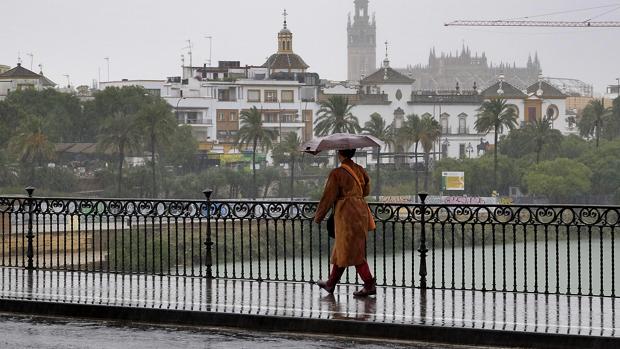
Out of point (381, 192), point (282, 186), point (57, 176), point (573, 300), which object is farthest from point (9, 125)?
point (573, 300)

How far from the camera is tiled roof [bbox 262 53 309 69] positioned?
148 meters

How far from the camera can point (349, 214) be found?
12.2 m

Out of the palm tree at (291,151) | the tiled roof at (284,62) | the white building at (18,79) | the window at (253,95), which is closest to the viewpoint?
the palm tree at (291,151)

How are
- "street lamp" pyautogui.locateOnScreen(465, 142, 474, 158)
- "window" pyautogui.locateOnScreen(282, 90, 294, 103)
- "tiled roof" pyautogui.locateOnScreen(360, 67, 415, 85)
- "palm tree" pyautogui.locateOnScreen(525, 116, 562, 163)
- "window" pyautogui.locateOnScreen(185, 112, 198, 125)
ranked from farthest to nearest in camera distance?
"tiled roof" pyautogui.locateOnScreen(360, 67, 415, 85)
"street lamp" pyautogui.locateOnScreen(465, 142, 474, 158)
"window" pyautogui.locateOnScreen(282, 90, 294, 103)
"window" pyautogui.locateOnScreen(185, 112, 198, 125)
"palm tree" pyautogui.locateOnScreen(525, 116, 562, 163)

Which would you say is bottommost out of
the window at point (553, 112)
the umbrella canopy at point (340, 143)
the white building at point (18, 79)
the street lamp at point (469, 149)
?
the umbrella canopy at point (340, 143)

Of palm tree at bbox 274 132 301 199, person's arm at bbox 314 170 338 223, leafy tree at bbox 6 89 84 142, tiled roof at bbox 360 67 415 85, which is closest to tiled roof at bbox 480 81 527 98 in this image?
tiled roof at bbox 360 67 415 85

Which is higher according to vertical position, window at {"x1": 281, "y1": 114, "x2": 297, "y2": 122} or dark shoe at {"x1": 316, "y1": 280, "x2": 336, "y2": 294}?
window at {"x1": 281, "y1": 114, "x2": 297, "y2": 122}

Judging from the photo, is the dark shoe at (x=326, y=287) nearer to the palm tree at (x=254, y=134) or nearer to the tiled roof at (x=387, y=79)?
the palm tree at (x=254, y=134)

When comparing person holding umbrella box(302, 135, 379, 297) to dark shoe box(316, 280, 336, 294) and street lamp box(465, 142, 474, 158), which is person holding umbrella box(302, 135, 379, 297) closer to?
dark shoe box(316, 280, 336, 294)

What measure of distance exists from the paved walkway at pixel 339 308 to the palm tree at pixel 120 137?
85.5 metres

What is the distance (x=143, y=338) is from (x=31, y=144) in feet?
290

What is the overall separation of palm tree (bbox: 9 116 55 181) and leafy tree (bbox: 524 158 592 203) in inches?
1420

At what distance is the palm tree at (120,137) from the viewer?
100 m

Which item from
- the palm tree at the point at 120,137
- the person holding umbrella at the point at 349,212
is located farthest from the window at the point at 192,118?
the person holding umbrella at the point at 349,212
